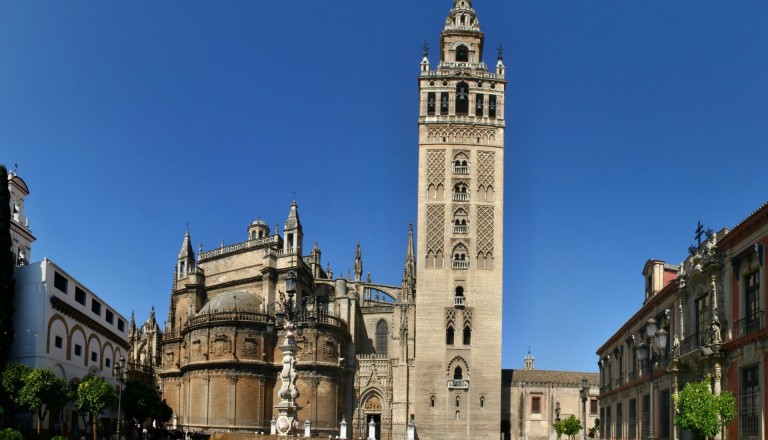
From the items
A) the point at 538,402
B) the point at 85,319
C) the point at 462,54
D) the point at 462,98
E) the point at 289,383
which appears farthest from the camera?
the point at 538,402

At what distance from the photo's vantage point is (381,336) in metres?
71.2

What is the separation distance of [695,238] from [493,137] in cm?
3534

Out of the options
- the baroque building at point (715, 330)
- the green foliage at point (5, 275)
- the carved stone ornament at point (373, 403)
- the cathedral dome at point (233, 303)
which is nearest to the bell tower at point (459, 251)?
the carved stone ornament at point (373, 403)

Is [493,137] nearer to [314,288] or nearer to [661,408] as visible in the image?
[314,288]

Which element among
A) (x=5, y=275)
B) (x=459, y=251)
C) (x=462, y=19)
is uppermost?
(x=462, y=19)

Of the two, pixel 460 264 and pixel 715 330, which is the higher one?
pixel 460 264

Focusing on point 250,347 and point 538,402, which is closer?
point 250,347

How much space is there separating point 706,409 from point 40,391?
25929 mm

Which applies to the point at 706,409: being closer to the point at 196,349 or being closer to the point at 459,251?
the point at 459,251

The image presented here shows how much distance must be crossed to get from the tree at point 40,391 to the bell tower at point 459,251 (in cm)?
3052

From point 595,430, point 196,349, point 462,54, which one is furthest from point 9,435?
point 595,430

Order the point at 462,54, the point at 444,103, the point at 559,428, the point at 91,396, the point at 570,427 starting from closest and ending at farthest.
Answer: the point at 91,396 < the point at 444,103 < the point at 570,427 < the point at 559,428 < the point at 462,54

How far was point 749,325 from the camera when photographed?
25.2 meters

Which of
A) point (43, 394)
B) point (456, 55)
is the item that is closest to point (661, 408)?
point (43, 394)
